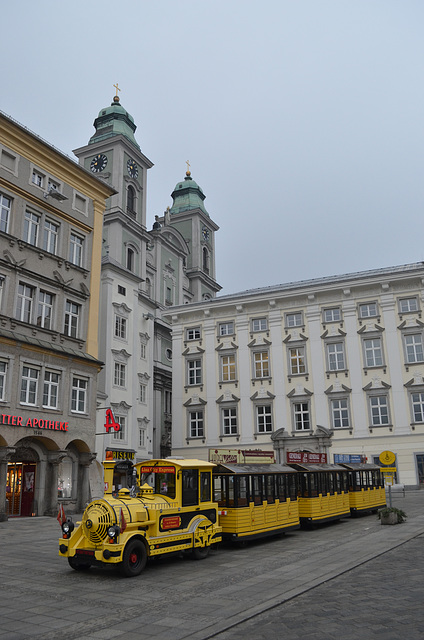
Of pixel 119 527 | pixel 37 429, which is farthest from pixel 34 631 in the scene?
pixel 37 429

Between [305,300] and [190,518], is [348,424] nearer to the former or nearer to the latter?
[305,300]

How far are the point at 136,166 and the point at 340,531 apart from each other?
4345 centimetres

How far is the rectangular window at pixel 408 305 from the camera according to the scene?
4266 cm

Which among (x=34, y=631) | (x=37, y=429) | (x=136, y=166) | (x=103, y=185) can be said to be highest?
(x=136, y=166)

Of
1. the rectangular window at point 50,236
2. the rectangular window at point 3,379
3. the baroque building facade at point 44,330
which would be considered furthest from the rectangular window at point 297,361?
the rectangular window at point 3,379

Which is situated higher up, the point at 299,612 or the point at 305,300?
the point at 305,300

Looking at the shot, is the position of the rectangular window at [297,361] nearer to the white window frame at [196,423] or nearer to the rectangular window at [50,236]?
the white window frame at [196,423]

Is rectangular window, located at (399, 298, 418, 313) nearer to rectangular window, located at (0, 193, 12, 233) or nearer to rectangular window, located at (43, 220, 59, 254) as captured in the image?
rectangular window, located at (43, 220, 59, 254)

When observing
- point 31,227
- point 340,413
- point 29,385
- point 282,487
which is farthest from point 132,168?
point 282,487

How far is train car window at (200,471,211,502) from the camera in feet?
50.0

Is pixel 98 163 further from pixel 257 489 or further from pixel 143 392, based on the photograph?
pixel 257 489

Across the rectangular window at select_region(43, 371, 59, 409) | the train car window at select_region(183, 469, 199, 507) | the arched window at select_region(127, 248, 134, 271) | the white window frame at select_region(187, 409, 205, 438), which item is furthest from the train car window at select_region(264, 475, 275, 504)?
the arched window at select_region(127, 248, 134, 271)

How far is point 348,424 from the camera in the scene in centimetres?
4253

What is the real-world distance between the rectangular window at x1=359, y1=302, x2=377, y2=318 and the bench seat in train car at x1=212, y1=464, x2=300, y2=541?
85.6 feet
